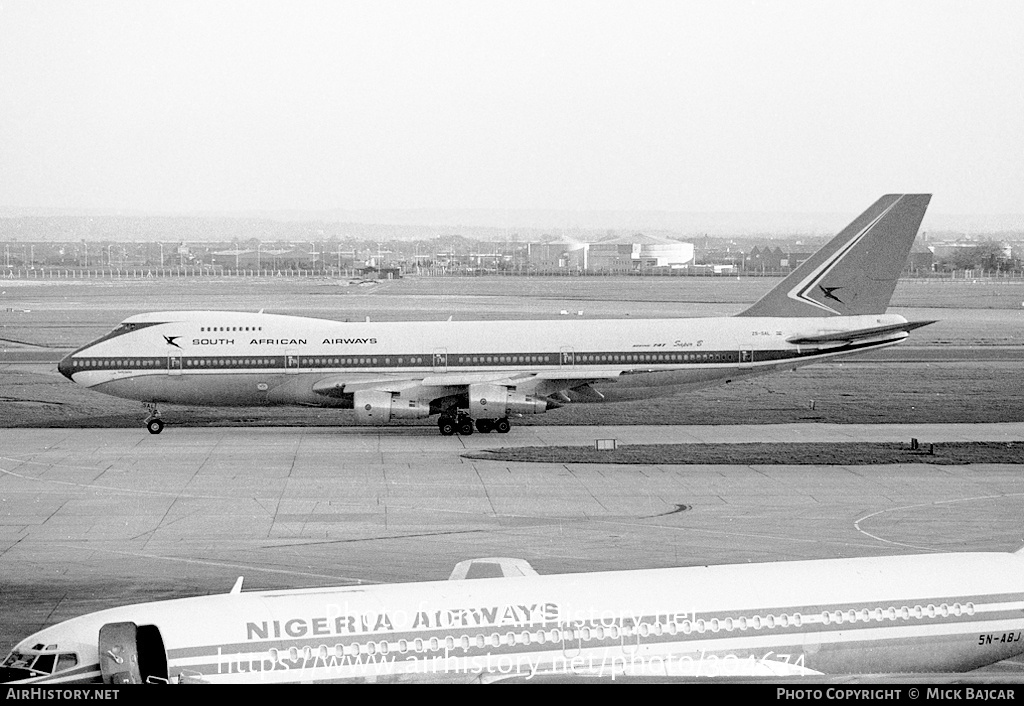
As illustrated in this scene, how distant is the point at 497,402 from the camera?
44469mm

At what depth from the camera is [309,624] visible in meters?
13.4

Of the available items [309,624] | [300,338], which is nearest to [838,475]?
[300,338]

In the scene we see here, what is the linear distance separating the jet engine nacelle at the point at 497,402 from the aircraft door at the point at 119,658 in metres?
32.2

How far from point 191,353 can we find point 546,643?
33781 mm

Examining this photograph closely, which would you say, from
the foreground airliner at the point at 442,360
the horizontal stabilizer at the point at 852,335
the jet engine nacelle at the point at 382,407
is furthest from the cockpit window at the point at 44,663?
the horizontal stabilizer at the point at 852,335

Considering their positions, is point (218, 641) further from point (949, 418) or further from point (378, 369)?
point (949, 418)

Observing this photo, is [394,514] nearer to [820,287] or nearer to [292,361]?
[292,361]

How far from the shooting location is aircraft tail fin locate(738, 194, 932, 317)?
47719mm

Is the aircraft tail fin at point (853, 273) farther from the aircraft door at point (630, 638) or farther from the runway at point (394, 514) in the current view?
the aircraft door at point (630, 638)

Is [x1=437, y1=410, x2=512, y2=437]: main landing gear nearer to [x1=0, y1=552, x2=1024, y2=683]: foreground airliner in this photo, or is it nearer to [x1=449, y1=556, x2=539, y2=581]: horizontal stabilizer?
[x1=449, y1=556, x2=539, y2=581]: horizontal stabilizer

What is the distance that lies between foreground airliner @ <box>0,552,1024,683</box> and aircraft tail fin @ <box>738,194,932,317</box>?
1259 inches

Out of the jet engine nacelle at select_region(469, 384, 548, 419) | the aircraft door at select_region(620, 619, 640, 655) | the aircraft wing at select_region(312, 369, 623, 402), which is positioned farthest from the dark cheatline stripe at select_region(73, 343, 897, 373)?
the aircraft door at select_region(620, 619, 640, 655)

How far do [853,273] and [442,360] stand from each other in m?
16.6

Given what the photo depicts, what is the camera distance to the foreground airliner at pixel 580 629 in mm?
12789
